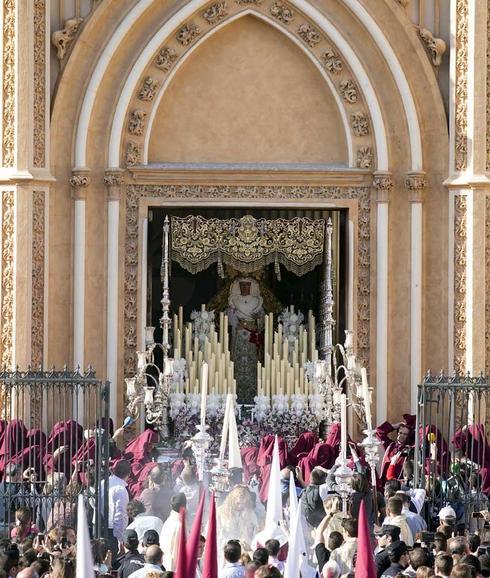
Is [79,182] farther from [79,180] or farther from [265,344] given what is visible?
[265,344]

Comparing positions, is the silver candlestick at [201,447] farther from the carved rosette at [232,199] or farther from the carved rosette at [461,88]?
the carved rosette at [461,88]

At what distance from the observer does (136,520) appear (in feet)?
64.3

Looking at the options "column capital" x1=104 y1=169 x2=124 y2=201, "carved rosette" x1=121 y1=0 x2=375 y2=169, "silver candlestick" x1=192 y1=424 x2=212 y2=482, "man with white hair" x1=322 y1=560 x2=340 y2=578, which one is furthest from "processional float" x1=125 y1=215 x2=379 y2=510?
"man with white hair" x1=322 y1=560 x2=340 y2=578

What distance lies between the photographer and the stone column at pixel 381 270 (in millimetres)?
27375

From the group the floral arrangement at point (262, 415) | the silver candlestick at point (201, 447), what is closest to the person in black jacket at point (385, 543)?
the silver candlestick at point (201, 447)

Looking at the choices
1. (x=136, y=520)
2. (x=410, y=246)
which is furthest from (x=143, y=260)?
(x=136, y=520)

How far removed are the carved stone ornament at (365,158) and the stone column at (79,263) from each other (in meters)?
3.86

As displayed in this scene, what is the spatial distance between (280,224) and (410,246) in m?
1.88

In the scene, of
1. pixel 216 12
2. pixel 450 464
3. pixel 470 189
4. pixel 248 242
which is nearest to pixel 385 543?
pixel 450 464

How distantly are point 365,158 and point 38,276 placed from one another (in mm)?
4946

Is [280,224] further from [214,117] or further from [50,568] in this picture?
[50,568]

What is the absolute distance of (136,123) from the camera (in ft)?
90.3

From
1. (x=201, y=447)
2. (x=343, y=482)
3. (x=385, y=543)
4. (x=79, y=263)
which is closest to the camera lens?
(x=385, y=543)

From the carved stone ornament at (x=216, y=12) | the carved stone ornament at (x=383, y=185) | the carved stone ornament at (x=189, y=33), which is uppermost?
the carved stone ornament at (x=216, y=12)
